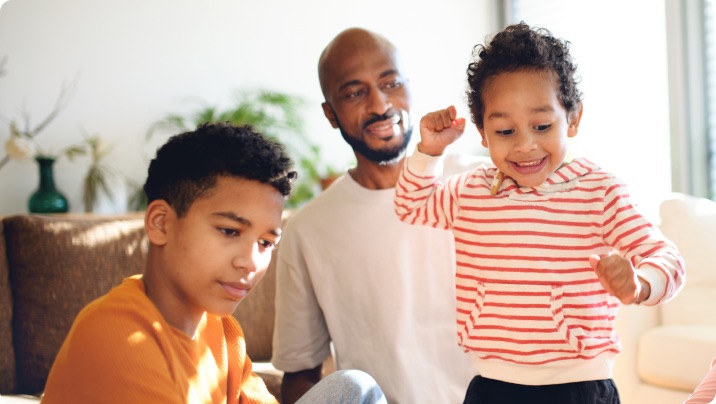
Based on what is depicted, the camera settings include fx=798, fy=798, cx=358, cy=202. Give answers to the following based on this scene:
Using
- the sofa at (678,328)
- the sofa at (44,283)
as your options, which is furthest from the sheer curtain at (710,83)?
the sofa at (44,283)

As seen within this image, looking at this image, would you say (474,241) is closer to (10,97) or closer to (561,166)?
(561,166)

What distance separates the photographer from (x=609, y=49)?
440 cm

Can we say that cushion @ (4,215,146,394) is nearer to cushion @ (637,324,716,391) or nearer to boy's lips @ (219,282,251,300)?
boy's lips @ (219,282,251,300)

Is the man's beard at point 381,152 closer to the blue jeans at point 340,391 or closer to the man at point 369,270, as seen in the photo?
the man at point 369,270

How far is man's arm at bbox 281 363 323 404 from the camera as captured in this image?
7.05ft

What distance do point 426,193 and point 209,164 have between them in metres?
0.42

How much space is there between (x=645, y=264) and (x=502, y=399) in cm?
35

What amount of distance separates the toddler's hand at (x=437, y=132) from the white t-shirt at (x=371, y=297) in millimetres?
538

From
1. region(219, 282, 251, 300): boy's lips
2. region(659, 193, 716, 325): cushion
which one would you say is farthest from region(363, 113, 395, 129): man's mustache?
region(659, 193, 716, 325): cushion

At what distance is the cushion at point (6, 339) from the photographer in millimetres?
2289

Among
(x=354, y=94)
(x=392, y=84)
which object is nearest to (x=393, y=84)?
(x=392, y=84)

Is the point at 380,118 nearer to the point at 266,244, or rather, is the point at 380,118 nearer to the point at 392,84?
the point at 392,84

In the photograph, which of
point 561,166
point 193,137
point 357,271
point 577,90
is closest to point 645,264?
point 561,166

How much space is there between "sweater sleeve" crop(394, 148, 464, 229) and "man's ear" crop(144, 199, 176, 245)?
0.45 metres
